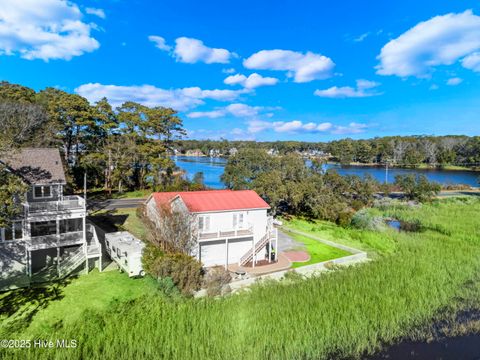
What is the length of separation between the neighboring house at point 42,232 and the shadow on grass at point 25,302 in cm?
106

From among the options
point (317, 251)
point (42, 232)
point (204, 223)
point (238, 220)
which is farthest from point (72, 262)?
point (317, 251)

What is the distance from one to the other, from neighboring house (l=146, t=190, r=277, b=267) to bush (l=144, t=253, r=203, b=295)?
299cm

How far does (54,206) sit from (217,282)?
11.2 m

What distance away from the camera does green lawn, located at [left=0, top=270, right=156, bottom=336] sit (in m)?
13.6

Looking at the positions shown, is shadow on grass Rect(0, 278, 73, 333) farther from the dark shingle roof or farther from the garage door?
the garage door

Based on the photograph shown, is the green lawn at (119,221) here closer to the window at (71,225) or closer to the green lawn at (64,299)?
the window at (71,225)

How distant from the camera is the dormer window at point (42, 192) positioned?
19.7 m

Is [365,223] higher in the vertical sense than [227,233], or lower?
lower

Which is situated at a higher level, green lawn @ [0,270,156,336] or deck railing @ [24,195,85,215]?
deck railing @ [24,195,85,215]

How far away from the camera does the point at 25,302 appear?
50.2 feet

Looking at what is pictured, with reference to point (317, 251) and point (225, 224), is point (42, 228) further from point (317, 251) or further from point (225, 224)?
point (317, 251)

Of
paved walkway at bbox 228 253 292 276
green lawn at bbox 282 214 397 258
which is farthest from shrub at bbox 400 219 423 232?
paved walkway at bbox 228 253 292 276

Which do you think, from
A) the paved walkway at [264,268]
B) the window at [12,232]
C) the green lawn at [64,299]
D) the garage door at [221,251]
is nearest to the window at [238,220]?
the garage door at [221,251]

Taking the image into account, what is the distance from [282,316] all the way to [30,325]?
11374 mm
